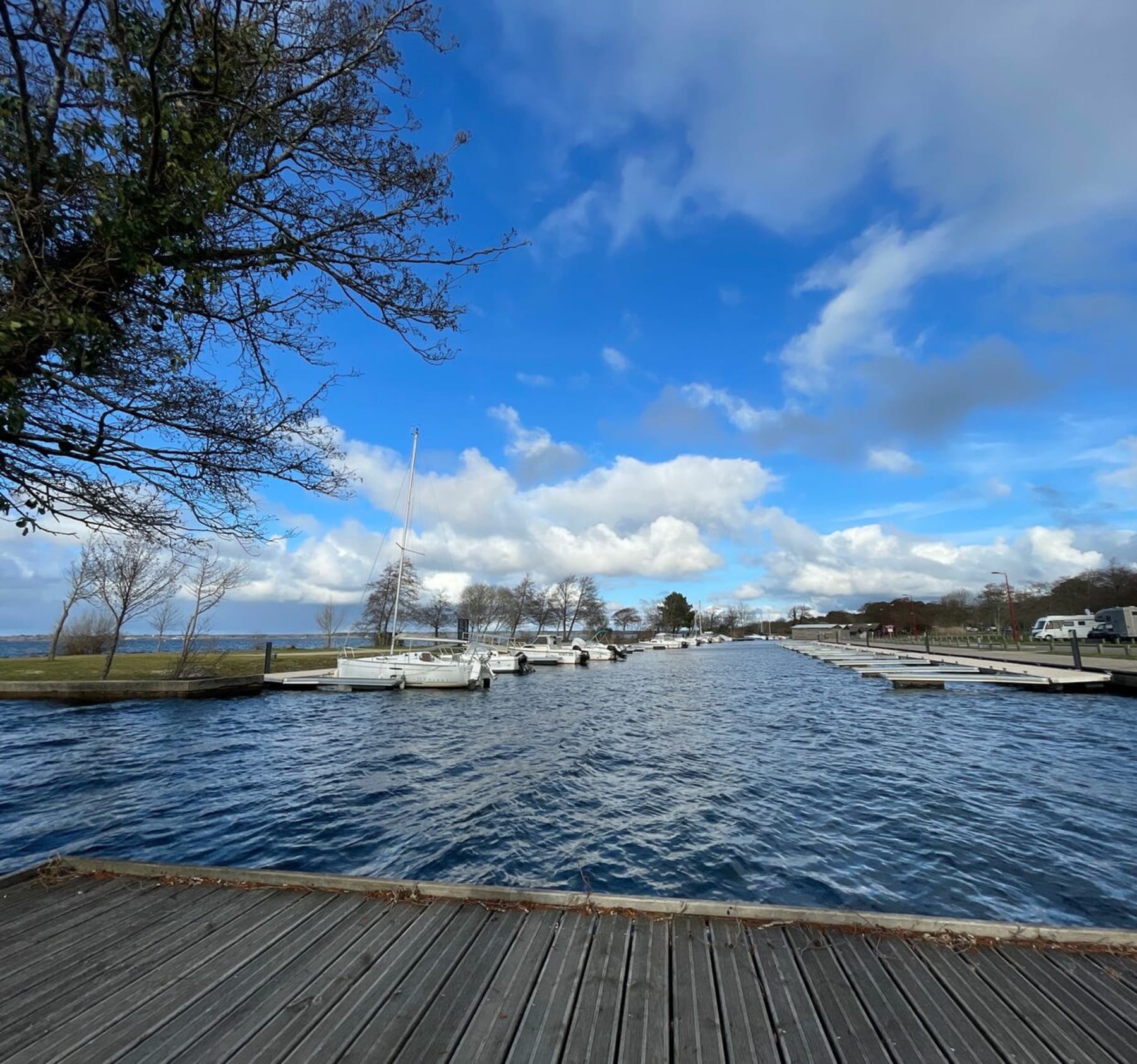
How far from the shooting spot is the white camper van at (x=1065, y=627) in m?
48.8

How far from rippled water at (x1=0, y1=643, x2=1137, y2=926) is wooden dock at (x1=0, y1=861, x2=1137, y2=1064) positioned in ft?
9.50

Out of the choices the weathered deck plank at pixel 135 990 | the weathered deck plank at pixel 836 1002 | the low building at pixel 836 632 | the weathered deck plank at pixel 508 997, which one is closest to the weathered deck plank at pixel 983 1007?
the weathered deck plank at pixel 836 1002

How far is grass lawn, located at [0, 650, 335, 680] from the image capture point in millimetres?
24797

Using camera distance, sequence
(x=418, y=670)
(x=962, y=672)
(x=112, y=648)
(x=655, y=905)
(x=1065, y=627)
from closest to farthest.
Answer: (x=655, y=905) → (x=112, y=648) → (x=418, y=670) → (x=962, y=672) → (x=1065, y=627)

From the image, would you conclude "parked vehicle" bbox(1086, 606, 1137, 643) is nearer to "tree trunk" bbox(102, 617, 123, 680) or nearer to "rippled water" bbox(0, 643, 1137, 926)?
"rippled water" bbox(0, 643, 1137, 926)

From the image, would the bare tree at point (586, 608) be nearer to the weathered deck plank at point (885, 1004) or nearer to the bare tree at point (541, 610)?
the bare tree at point (541, 610)

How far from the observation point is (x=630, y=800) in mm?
9805

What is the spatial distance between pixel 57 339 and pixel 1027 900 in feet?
32.2

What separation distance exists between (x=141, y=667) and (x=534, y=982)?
112 ft

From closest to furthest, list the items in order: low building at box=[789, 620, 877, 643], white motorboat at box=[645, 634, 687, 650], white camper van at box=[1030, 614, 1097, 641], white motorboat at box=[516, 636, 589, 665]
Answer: white camper van at box=[1030, 614, 1097, 641] → white motorboat at box=[516, 636, 589, 665] → white motorboat at box=[645, 634, 687, 650] → low building at box=[789, 620, 877, 643]

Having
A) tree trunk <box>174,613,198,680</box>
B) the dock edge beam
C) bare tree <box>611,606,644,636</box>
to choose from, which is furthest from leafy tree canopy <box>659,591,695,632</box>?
the dock edge beam

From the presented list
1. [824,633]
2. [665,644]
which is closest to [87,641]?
[665,644]

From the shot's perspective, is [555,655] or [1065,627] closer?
[1065,627]

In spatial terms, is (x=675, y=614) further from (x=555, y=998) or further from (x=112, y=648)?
(x=555, y=998)
